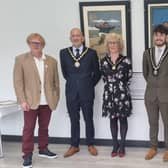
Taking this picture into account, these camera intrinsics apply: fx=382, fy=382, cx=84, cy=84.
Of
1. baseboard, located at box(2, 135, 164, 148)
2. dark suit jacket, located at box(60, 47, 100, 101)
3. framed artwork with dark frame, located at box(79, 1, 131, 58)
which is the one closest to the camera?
dark suit jacket, located at box(60, 47, 100, 101)

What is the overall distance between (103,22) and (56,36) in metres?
0.57

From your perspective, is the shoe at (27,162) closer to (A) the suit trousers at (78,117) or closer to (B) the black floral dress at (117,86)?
(A) the suit trousers at (78,117)

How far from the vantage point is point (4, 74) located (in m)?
4.60

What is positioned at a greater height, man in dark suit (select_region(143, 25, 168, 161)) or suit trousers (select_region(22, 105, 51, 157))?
man in dark suit (select_region(143, 25, 168, 161))

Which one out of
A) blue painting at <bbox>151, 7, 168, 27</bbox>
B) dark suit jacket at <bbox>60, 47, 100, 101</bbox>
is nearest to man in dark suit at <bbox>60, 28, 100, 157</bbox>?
dark suit jacket at <bbox>60, 47, 100, 101</bbox>

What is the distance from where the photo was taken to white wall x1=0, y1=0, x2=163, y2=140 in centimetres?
418

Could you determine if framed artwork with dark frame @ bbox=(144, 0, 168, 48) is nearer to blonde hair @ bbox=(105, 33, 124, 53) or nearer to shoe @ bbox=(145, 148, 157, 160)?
blonde hair @ bbox=(105, 33, 124, 53)

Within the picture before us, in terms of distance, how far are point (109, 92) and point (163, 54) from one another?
26.6 inches

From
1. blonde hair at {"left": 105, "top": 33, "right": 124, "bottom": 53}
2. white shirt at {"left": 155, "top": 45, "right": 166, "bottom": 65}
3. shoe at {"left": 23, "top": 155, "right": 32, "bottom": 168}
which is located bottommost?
shoe at {"left": 23, "top": 155, "right": 32, "bottom": 168}

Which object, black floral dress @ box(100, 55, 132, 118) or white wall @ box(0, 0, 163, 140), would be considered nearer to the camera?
black floral dress @ box(100, 55, 132, 118)

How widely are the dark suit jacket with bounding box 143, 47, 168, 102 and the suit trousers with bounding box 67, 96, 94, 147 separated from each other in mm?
639

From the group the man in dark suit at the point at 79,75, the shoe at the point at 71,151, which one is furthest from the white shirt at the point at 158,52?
the shoe at the point at 71,151

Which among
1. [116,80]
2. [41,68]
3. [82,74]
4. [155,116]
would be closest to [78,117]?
[82,74]

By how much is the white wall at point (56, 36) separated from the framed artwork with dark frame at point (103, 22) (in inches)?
2.8
